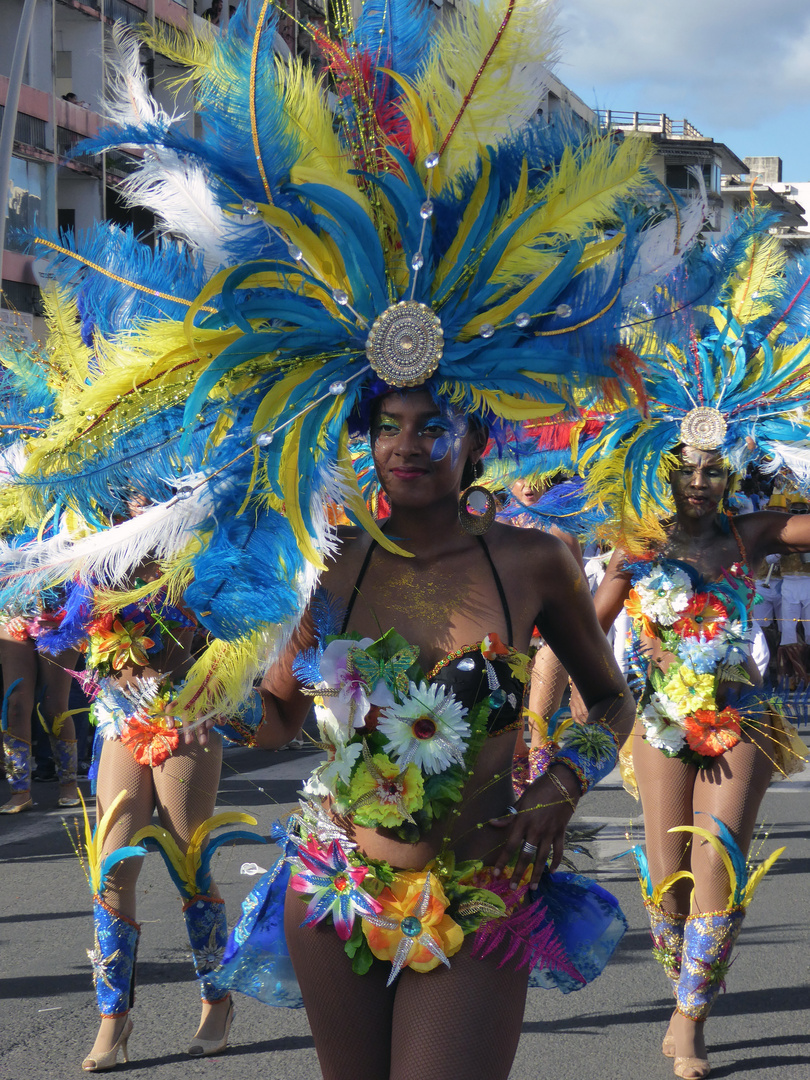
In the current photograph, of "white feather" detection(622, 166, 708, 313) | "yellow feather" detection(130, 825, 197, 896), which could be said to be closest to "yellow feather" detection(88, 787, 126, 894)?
"yellow feather" detection(130, 825, 197, 896)

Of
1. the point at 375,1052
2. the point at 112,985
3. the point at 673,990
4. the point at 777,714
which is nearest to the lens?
the point at 375,1052

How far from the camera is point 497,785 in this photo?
2.62 m

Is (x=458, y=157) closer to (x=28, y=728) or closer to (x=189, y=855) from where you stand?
(x=189, y=855)

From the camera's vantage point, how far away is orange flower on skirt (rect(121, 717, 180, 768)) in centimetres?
427

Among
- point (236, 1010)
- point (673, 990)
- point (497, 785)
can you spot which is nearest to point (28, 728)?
point (236, 1010)

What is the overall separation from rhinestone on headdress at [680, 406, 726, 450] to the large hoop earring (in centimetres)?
213

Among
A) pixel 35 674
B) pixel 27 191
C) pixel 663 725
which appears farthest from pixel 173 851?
pixel 27 191

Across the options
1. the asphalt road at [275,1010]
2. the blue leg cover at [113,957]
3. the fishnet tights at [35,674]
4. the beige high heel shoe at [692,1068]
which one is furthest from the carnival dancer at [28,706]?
the beige high heel shoe at [692,1068]

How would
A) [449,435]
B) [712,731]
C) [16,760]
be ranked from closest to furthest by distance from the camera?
[449,435] < [712,731] < [16,760]

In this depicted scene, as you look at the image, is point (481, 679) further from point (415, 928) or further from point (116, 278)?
point (116, 278)

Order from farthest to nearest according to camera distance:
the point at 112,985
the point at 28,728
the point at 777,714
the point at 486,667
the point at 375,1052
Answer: the point at 28,728 → the point at 777,714 → the point at 112,985 → the point at 486,667 → the point at 375,1052

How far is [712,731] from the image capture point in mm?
4492

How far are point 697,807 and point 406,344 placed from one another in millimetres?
2564

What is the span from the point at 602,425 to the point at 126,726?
1.99m
